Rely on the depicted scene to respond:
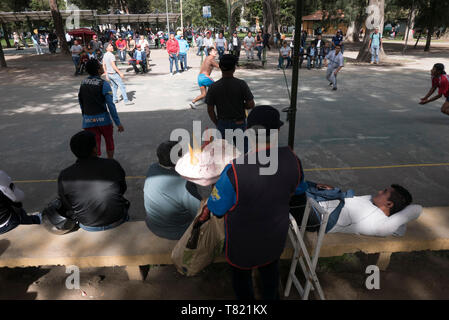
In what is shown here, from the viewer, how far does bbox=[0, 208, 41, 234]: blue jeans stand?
3.13 meters

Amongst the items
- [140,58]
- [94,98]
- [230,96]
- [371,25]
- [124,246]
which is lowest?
[124,246]

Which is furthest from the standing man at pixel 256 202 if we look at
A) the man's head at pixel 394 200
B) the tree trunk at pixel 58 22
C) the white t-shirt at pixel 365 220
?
the tree trunk at pixel 58 22

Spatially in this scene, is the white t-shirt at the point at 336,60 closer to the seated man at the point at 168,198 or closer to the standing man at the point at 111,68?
the standing man at the point at 111,68

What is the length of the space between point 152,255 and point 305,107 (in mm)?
7732

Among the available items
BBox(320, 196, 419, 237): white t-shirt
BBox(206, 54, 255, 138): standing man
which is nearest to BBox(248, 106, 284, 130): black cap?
BBox(320, 196, 419, 237): white t-shirt

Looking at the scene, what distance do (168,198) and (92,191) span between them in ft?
2.51

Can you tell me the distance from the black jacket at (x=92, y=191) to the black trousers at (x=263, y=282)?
1.46 metres

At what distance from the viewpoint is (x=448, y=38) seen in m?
39.9

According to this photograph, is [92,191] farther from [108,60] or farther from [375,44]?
[375,44]

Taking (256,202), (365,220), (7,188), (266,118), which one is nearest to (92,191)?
(7,188)

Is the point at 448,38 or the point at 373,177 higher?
the point at 448,38

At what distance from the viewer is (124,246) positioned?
2918 mm
